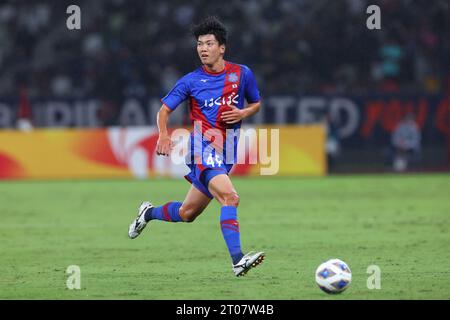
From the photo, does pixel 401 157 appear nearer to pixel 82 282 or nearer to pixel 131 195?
pixel 131 195

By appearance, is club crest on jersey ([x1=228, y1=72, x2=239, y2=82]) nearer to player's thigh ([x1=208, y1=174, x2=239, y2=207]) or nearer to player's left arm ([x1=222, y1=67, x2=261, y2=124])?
player's left arm ([x1=222, y1=67, x2=261, y2=124])

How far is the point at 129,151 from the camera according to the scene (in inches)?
888

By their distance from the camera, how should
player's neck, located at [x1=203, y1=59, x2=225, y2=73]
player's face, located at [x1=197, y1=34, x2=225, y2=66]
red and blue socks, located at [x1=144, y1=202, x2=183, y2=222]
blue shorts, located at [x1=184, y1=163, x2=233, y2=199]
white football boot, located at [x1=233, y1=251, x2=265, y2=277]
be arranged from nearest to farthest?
white football boot, located at [x1=233, y1=251, x2=265, y2=277], blue shorts, located at [x1=184, y1=163, x2=233, y2=199], player's face, located at [x1=197, y1=34, x2=225, y2=66], player's neck, located at [x1=203, y1=59, x2=225, y2=73], red and blue socks, located at [x1=144, y1=202, x2=183, y2=222]

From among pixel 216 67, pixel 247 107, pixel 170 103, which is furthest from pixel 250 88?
pixel 170 103

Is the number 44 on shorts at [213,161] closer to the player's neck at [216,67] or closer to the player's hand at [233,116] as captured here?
the player's hand at [233,116]

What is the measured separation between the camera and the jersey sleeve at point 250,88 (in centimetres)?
926

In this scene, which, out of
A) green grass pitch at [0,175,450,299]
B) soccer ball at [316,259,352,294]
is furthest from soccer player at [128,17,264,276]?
soccer ball at [316,259,352,294]

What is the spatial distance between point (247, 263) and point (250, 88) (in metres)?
1.87

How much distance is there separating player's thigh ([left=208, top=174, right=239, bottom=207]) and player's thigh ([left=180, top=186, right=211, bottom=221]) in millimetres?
506

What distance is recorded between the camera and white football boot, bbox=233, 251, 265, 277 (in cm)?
820

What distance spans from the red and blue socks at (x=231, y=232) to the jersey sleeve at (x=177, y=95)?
1.09 m

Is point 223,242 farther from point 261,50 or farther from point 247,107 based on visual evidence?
point 261,50
